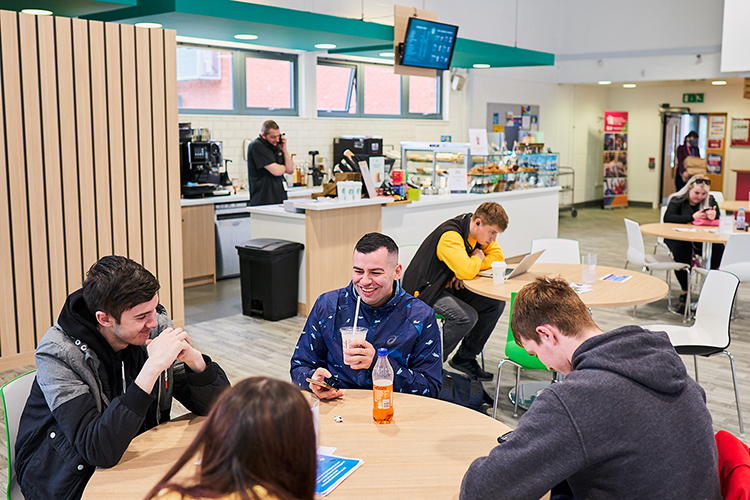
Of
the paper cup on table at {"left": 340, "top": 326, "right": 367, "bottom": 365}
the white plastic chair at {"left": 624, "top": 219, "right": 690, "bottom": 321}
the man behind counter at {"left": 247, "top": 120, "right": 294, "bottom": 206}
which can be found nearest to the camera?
the paper cup on table at {"left": 340, "top": 326, "right": 367, "bottom": 365}

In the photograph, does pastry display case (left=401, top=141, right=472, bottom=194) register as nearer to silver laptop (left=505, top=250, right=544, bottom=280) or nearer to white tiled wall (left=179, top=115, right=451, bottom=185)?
white tiled wall (left=179, top=115, right=451, bottom=185)

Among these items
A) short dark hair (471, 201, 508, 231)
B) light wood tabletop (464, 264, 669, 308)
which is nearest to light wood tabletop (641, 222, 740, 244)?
light wood tabletop (464, 264, 669, 308)

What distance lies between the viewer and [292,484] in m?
1.10

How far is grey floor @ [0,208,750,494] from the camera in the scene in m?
4.61

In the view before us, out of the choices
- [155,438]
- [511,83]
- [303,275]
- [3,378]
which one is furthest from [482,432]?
[511,83]

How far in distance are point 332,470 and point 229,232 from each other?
6.17m

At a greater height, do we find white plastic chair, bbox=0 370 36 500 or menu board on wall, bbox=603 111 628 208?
menu board on wall, bbox=603 111 628 208

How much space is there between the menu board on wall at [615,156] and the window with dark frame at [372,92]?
5.52 metres

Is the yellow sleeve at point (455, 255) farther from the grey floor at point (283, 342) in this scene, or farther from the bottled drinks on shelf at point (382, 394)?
the bottled drinks on shelf at point (382, 394)

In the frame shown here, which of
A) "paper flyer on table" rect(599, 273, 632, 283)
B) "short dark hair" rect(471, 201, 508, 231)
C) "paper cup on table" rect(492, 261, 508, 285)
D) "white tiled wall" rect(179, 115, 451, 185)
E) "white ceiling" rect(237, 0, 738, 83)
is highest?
"white ceiling" rect(237, 0, 738, 83)

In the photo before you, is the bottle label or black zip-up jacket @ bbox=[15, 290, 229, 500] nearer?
black zip-up jacket @ bbox=[15, 290, 229, 500]

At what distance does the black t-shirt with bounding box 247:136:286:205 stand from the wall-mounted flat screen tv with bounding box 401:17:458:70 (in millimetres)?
2061

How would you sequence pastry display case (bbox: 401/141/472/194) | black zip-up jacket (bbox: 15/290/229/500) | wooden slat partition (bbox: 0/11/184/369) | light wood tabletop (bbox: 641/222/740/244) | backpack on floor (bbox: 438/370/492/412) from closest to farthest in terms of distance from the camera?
black zip-up jacket (bbox: 15/290/229/500) → backpack on floor (bbox: 438/370/492/412) → wooden slat partition (bbox: 0/11/184/369) → light wood tabletop (bbox: 641/222/740/244) → pastry display case (bbox: 401/141/472/194)

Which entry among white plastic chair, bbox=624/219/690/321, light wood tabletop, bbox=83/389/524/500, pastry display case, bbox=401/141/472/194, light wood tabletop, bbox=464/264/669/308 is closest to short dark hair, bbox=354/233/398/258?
light wood tabletop, bbox=83/389/524/500
